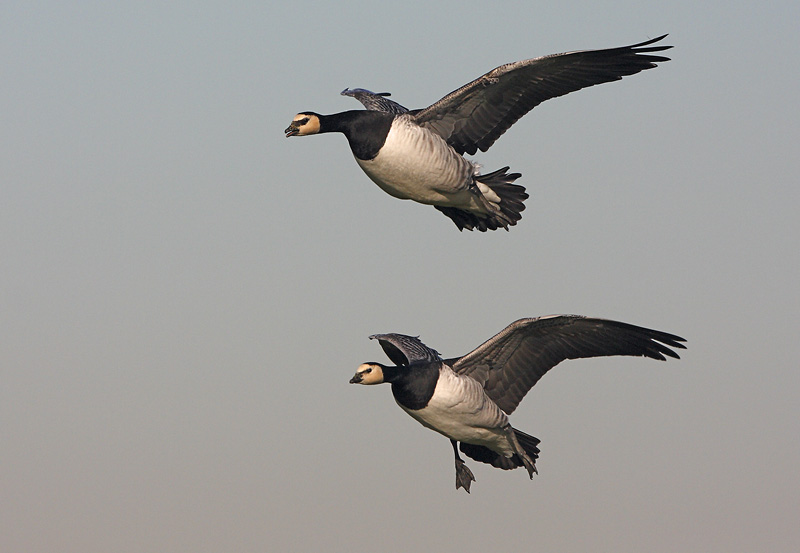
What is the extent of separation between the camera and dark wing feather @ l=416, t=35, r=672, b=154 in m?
16.6

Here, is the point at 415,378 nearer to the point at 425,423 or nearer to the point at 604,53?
the point at 425,423

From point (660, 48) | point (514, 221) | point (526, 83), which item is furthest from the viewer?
point (514, 221)

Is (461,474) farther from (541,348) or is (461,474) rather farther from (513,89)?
(513,89)

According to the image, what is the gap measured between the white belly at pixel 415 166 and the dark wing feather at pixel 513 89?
35 centimetres

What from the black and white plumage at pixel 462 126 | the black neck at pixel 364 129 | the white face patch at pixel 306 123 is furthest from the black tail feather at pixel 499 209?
the white face patch at pixel 306 123

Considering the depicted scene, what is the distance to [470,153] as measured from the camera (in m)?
17.9

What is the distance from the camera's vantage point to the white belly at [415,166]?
55.3ft

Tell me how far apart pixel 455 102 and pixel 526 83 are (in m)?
0.97

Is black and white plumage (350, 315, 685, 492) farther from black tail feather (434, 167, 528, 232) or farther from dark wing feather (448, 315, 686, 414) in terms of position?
black tail feather (434, 167, 528, 232)

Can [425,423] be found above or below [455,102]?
below

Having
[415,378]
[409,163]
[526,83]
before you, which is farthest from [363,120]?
[415,378]

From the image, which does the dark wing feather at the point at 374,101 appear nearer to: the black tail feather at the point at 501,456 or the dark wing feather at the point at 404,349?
the dark wing feather at the point at 404,349

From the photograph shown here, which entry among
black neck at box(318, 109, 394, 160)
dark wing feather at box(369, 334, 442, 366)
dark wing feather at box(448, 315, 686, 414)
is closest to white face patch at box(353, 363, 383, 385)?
dark wing feather at box(369, 334, 442, 366)

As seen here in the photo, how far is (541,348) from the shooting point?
1716cm
